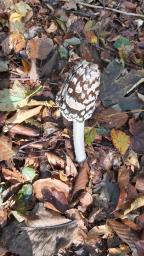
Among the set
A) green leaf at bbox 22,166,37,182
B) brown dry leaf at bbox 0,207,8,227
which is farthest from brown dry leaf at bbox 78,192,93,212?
brown dry leaf at bbox 0,207,8,227

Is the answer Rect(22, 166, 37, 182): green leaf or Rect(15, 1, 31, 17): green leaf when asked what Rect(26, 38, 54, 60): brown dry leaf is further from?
Rect(22, 166, 37, 182): green leaf

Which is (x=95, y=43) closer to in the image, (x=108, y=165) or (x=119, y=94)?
(x=119, y=94)

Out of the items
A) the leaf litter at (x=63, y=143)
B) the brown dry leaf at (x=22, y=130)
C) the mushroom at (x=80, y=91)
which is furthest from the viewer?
the brown dry leaf at (x=22, y=130)

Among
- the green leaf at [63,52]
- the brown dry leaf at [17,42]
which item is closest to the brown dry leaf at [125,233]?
the green leaf at [63,52]

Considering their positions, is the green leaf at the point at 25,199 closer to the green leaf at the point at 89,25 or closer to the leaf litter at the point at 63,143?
the leaf litter at the point at 63,143

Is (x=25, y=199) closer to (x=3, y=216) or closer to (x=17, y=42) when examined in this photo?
(x=3, y=216)

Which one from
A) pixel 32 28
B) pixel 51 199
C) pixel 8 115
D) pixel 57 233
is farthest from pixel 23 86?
pixel 57 233

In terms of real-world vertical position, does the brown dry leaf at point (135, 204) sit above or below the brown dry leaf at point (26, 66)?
below

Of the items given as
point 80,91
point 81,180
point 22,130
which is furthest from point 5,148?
point 80,91
